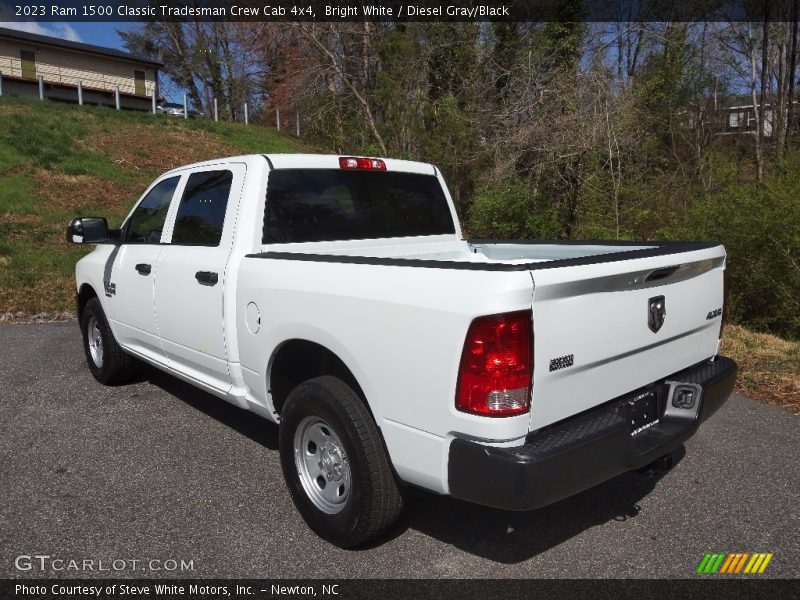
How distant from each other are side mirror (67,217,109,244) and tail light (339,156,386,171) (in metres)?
1.99

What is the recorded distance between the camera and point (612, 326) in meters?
2.56

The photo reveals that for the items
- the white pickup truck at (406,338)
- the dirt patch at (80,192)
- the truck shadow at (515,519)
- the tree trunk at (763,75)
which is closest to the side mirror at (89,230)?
the white pickup truck at (406,338)

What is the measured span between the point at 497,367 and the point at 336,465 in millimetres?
1141

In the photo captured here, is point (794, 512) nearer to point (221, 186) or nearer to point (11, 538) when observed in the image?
point (221, 186)

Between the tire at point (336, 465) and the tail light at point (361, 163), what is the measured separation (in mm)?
1618

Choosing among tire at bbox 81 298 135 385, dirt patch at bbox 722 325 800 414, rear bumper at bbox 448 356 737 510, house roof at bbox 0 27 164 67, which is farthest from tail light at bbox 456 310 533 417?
house roof at bbox 0 27 164 67

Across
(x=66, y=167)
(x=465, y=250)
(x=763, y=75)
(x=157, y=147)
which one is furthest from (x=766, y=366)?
(x=157, y=147)

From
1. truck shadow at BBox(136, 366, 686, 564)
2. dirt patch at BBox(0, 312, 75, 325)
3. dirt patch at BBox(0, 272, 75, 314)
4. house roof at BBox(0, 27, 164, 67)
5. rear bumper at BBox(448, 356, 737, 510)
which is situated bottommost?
truck shadow at BBox(136, 366, 686, 564)

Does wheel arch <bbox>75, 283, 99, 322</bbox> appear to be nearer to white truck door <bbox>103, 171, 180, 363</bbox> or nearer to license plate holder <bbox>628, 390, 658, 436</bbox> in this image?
white truck door <bbox>103, 171, 180, 363</bbox>

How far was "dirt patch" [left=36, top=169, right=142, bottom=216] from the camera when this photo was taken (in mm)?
15016

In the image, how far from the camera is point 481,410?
2.31 metres

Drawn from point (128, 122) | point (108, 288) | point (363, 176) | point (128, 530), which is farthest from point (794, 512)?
point (128, 122)

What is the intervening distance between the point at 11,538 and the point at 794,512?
3.99 meters

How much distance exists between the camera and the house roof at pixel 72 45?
35656 mm
